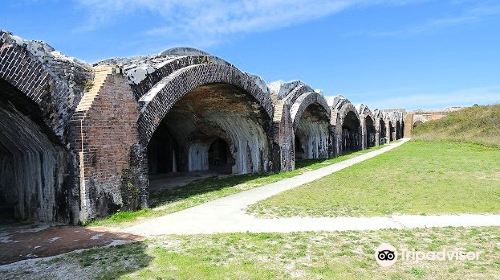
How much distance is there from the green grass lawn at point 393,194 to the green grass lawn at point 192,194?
1620 millimetres

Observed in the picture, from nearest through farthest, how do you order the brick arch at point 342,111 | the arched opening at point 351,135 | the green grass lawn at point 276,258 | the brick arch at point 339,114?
the green grass lawn at point 276,258, the brick arch at point 339,114, the brick arch at point 342,111, the arched opening at point 351,135

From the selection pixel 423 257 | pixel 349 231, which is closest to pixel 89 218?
pixel 349 231

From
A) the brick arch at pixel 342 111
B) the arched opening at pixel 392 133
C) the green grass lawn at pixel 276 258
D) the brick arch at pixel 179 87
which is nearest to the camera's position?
the green grass lawn at pixel 276 258

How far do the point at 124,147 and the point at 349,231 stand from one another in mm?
4470

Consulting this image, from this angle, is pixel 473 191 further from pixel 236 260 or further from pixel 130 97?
pixel 130 97

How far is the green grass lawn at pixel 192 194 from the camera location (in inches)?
319

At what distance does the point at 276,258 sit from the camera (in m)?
5.18

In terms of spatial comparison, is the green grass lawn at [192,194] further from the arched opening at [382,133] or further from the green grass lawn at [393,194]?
the arched opening at [382,133]

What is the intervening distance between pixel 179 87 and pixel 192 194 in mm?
2798

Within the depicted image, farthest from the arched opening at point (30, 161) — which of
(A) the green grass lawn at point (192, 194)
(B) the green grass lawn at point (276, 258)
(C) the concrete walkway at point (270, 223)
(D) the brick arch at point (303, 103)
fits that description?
(D) the brick arch at point (303, 103)

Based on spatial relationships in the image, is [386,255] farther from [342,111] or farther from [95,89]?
[342,111]

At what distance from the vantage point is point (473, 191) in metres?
9.79

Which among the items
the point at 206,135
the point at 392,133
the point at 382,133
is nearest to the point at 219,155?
the point at 206,135

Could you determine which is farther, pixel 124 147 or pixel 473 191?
pixel 473 191
